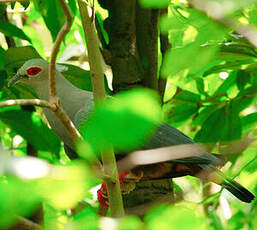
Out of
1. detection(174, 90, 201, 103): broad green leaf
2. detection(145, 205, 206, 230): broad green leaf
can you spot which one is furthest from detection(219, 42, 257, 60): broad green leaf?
detection(145, 205, 206, 230): broad green leaf

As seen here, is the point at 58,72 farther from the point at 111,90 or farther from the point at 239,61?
the point at 239,61

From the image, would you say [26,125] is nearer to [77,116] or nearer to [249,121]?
[77,116]

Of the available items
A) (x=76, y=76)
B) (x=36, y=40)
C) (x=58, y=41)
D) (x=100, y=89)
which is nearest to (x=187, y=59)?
(x=58, y=41)

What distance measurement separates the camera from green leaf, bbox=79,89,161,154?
0.46m

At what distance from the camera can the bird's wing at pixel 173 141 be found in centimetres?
152

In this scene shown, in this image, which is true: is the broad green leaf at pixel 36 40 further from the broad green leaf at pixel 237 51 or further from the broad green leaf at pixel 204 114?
the broad green leaf at pixel 237 51

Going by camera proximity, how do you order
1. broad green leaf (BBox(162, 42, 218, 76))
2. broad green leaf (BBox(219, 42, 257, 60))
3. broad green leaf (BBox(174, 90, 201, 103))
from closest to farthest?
broad green leaf (BBox(162, 42, 218, 76)) < broad green leaf (BBox(219, 42, 257, 60)) < broad green leaf (BBox(174, 90, 201, 103))

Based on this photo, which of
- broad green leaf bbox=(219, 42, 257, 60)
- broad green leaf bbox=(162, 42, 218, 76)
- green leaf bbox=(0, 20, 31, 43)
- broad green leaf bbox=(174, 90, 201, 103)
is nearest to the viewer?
broad green leaf bbox=(162, 42, 218, 76)

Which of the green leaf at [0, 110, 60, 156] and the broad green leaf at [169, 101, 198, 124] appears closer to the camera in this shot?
the green leaf at [0, 110, 60, 156]

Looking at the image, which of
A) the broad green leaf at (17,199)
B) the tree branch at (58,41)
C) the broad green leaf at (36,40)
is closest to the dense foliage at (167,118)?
the broad green leaf at (17,199)

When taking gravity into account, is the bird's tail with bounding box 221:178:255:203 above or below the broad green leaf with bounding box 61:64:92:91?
below

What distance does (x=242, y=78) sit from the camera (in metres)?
1.61

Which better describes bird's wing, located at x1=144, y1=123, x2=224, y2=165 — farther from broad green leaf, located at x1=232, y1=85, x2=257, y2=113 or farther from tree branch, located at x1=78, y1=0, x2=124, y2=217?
tree branch, located at x1=78, y1=0, x2=124, y2=217

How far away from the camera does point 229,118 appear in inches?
64.2
